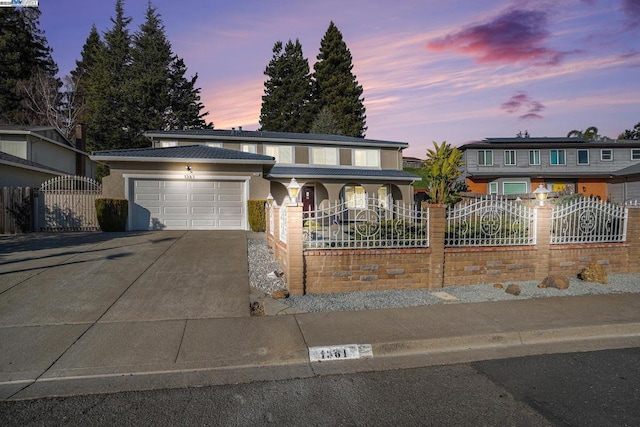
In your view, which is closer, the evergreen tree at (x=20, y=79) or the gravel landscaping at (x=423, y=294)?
the gravel landscaping at (x=423, y=294)

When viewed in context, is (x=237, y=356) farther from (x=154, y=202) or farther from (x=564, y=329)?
(x=154, y=202)

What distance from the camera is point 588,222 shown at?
9.41 meters

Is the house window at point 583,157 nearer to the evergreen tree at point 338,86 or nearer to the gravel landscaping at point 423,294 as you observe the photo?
the evergreen tree at point 338,86

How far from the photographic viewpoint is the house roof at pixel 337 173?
23.7 m

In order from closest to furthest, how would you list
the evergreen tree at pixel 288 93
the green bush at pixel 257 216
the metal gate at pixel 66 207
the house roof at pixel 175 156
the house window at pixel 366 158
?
the metal gate at pixel 66 207 < the house roof at pixel 175 156 < the green bush at pixel 257 216 < the house window at pixel 366 158 < the evergreen tree at pixel 288 93

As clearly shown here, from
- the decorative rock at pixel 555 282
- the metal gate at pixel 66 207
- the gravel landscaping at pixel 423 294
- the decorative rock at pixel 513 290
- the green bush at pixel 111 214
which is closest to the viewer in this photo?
the gravel landscaping at pixel 423 294

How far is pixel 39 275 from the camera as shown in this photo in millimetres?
8289

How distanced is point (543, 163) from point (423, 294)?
1170 inches

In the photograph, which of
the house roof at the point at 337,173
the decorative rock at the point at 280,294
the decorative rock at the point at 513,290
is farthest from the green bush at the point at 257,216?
the decorative rock at the point at 513,290

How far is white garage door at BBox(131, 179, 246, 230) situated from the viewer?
52.5 feet

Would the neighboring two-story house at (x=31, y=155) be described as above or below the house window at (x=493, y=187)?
above

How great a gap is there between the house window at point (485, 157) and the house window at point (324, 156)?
41.8ft

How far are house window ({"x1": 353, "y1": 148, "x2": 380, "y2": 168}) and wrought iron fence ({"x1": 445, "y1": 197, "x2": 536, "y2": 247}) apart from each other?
18.3m

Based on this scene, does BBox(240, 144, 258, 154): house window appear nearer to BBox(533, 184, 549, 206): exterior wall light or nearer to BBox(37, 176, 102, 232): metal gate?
BBox(37, 176, 102, 232): metal gate
